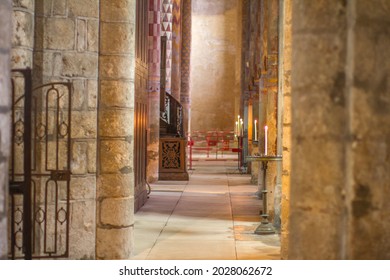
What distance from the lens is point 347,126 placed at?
9.20ft

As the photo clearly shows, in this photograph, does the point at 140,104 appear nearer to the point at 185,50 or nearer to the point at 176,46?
the point at 176,46

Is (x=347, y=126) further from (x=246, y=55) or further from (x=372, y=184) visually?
(x=246, y=55)

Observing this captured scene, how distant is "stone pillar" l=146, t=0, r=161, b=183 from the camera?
14.7m

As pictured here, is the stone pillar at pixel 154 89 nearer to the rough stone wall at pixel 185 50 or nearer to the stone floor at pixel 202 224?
A: the stone floor at pixel 202 224

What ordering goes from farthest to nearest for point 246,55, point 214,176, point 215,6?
point 215,6 → point 246,55 → point 214,176

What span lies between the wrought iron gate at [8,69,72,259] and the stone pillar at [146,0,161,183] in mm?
8362

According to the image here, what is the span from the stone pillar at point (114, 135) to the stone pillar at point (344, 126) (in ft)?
11.8

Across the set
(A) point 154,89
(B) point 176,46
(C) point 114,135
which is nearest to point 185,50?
(B) point 176,46

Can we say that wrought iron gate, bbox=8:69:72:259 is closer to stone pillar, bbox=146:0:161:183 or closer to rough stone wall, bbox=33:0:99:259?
rough stone wall, bbox=33:0:99:259

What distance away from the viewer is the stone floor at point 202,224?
693 cm

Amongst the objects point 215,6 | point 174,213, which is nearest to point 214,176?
point 174,213

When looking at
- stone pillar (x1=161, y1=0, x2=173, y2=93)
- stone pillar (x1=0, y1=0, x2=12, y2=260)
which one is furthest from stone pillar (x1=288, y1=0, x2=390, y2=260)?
stone pillar (x1=161, y1=0, x2=173, y2=93)

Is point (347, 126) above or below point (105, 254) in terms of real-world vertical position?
above
